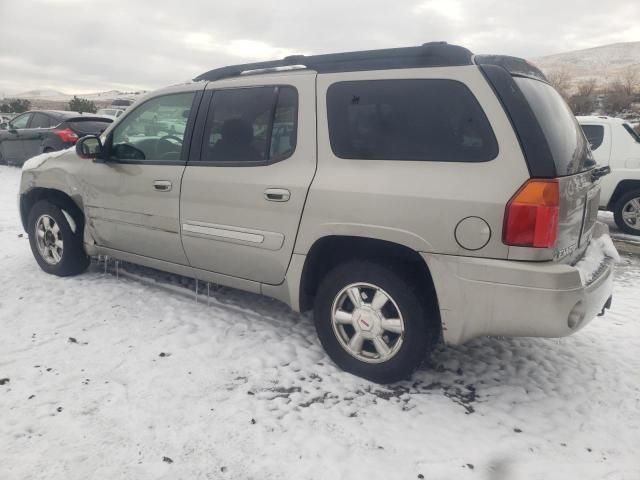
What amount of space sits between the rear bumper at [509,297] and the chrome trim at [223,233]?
1196 mm

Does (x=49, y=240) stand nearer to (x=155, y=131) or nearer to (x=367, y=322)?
(x=155, y=131)

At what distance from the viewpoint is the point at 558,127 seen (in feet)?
9.06

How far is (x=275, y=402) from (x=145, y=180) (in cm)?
210

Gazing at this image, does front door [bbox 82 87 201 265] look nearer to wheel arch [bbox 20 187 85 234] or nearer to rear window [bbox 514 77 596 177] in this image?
wheel arch [bbox 20 187 85 234]

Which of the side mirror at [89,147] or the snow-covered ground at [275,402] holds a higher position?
the side mirror at [89,147]

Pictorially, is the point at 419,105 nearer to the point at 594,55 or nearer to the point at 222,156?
the point at 222,156

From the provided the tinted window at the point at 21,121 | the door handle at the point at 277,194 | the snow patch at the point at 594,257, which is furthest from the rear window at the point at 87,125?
the snow patch at the point at 594,257

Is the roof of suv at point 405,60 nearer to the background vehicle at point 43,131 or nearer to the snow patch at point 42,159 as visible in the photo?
the snow patch at point 42,159

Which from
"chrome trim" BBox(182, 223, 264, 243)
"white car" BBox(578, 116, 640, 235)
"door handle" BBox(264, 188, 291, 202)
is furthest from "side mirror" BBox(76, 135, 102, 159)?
"white car" BBox(578, 116, 640, 235)

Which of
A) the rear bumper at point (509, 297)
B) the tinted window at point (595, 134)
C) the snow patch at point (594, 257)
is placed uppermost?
the tinted window at point (595, 134)

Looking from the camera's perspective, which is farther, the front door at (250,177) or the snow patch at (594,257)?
the front door at (250,177)

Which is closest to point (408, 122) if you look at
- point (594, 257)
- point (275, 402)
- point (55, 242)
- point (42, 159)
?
point (594, 257)

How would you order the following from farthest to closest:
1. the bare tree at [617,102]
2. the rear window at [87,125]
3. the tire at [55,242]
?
the bare tree at [617,102], the rear window at [87,125], the tire at [55,242]

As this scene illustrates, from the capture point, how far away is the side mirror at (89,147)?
13.4 ft
